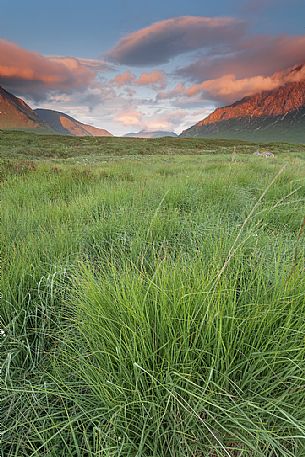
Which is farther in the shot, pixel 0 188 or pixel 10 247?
pixel 0 188

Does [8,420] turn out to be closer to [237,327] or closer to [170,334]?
[170,334]

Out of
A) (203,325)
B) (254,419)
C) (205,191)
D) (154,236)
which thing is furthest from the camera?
(205,191)

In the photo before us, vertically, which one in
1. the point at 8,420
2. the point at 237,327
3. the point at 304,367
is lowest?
the point at 8,420

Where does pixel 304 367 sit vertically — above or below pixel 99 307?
below

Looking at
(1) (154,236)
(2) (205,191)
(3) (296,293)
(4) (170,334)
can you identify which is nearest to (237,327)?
(4) (170,334)

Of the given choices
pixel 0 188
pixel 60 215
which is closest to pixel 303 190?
pixel 60 215

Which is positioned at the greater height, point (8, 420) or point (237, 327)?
point (237, 327)

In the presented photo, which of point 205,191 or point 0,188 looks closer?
point 205,191

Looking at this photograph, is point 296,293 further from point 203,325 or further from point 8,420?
point 8,420

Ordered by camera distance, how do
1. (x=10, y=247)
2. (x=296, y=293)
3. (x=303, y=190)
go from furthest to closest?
(x=303, y=190) → (x=10, y=247) → (x=296, y=293)

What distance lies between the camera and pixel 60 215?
3570 millimetres

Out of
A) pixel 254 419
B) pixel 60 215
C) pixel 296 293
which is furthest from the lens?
pixel 60 215

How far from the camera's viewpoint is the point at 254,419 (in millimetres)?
1109

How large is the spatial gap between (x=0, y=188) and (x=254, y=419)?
220 inches
